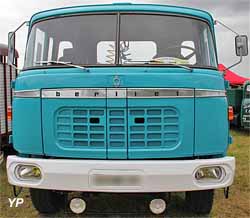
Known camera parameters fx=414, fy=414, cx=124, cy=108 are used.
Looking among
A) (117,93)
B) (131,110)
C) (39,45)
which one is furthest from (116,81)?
(39,45)

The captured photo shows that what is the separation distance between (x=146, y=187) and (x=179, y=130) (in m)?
0.63

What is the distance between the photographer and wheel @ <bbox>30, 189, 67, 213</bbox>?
15.3ft

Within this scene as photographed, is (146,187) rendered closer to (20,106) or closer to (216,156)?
(216,156)

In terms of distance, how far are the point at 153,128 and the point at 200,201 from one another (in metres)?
1.25

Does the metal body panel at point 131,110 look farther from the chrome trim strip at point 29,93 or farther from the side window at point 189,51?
the side window at point 189,51

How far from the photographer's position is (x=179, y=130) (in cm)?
401

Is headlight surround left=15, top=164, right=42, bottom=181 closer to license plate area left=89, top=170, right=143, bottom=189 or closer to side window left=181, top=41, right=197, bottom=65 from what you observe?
license plate area left=89, top=170, right=143, bottom=189

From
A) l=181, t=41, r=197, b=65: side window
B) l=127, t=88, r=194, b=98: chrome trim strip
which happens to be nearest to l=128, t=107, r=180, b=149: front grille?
l=127, t=88, r=194, b=98: chrome trim strip

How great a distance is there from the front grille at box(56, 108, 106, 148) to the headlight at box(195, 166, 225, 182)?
0.99m

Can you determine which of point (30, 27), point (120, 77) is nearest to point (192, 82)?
point (120, 77)

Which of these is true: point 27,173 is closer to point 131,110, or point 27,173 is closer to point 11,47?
point 131,110

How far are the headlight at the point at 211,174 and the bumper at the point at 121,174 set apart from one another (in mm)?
76

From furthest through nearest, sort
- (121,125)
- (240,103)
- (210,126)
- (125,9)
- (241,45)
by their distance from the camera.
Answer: (240,103), (241,45), (125,9), (210,126), (121,125)

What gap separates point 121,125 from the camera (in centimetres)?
398
